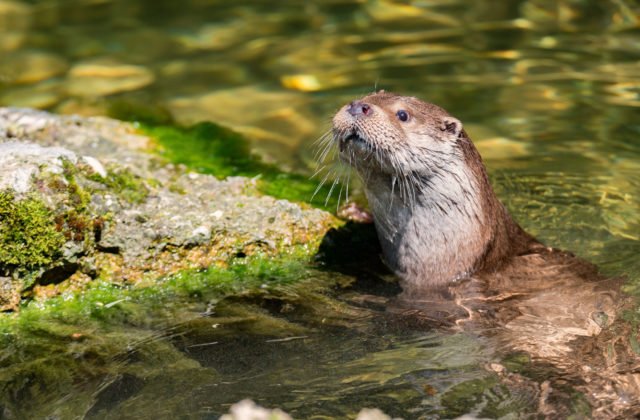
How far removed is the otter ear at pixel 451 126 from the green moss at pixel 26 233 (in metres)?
1.95

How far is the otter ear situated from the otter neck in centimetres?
8

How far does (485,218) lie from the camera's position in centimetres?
480

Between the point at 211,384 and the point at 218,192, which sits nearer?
the point at 211,384

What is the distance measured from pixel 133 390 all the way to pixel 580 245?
2.78 m

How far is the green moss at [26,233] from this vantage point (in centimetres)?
439

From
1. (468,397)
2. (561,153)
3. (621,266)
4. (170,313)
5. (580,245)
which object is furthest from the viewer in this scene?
(561,153)

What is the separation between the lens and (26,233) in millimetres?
4418

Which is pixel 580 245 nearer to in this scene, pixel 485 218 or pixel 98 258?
pixel 485 218

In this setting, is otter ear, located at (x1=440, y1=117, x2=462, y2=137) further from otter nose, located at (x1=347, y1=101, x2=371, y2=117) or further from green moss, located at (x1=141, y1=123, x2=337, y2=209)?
green moss, located at (x1=141, y1=123, x2=337, y2=209)

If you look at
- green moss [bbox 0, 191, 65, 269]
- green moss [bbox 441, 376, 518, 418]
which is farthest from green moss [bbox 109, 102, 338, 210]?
green moss [bbox 441, 376, 518, 418]

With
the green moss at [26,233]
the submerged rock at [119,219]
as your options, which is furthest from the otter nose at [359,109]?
the green moss at [26,233]

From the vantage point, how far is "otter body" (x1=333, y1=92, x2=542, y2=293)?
181 inches

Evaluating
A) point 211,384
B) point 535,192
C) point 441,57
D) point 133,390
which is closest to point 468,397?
point 211,384

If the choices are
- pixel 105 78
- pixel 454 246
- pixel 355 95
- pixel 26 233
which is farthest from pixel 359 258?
pixel 105 78
